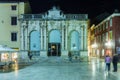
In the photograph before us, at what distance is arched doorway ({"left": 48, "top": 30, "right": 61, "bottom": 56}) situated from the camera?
3226 inches

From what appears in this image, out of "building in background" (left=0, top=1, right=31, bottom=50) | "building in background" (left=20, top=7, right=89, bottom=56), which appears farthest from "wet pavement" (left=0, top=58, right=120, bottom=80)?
"building in background" (left=0, top=1, right=31, bottom=50)

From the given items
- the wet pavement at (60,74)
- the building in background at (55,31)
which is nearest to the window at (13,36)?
the building in background at (55,31)

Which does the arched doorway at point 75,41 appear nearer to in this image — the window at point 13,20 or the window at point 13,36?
the window at point 13,36

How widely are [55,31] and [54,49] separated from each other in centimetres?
422

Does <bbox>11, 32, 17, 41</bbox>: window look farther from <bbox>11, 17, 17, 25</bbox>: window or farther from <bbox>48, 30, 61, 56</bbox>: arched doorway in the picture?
<bbox>48, 30, 61, 56</bbox>: arched doorway

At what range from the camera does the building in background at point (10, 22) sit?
3187 inches

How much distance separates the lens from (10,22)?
81.1 meters

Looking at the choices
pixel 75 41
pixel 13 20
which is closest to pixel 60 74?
pixel 75 41

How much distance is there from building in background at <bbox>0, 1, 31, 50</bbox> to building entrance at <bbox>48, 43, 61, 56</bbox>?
7438 mm

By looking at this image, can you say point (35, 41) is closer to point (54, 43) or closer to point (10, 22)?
point (54, 43)

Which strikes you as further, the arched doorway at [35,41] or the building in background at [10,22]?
the arched doorway at [35,41]

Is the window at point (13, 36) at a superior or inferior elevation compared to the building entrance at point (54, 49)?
superior

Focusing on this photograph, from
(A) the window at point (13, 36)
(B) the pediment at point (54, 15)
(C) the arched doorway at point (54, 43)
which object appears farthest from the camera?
(C) the arched doorway at point (54, 43)

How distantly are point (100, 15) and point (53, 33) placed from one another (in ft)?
84.2
